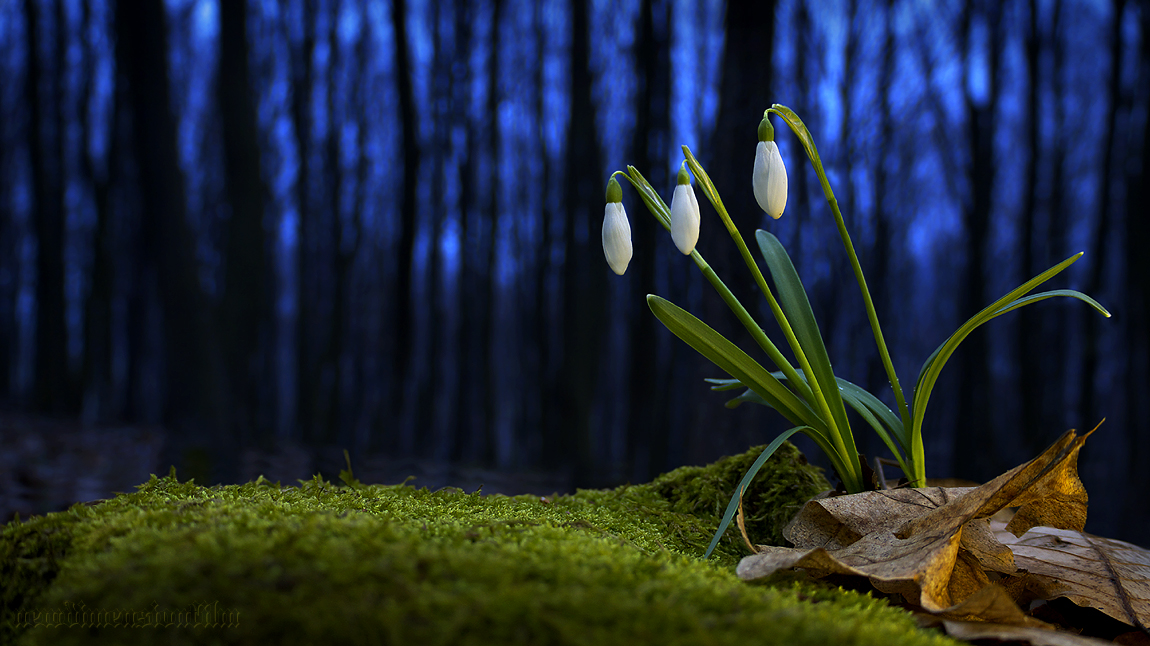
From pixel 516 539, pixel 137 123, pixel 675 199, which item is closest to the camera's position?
pixel 516 539

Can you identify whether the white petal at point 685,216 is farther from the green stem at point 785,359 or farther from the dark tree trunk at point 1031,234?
the dark tree trunk at point 1031,234

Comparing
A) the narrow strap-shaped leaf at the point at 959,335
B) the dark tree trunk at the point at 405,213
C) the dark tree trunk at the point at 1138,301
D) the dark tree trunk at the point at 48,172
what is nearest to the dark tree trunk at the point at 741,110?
the narrow strap-shaped leaf at the point at 959,335

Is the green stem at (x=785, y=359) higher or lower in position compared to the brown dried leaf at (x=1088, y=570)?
higher

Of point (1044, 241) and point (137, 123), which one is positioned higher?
point (137, 123)

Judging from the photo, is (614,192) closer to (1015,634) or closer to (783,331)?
(783,331)

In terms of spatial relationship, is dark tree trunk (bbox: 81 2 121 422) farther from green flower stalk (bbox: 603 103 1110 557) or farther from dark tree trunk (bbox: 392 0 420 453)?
green flower stalk (bbox: 603 103 1110 557)

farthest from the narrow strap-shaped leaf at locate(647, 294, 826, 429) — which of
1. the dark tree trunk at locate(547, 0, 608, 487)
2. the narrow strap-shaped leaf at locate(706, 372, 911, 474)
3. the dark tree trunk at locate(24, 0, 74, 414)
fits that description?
the dark tree trunk at locate(24, 0, 74, 414)

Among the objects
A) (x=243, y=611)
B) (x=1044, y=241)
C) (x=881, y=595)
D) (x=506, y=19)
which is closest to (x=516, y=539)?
(x=243, y=611)

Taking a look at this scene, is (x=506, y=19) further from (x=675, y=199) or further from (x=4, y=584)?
(x=4, y=584)
